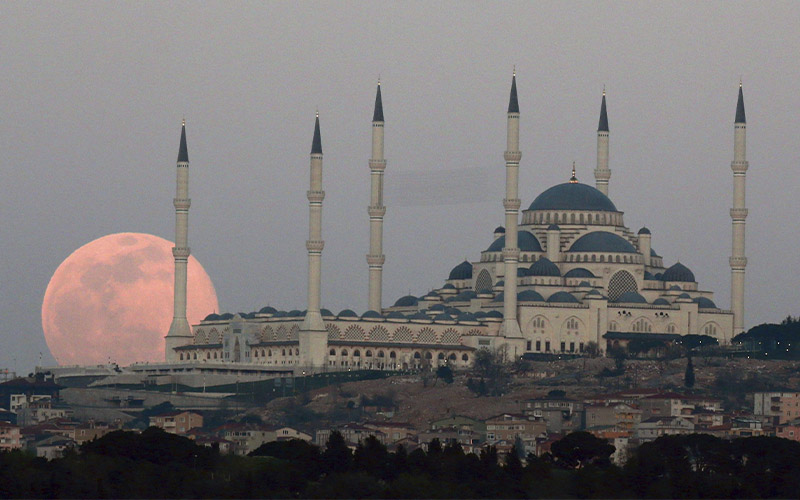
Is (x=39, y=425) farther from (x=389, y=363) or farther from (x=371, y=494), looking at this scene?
(x=371, y=494)

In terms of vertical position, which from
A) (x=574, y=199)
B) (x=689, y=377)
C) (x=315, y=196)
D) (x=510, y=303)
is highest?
(x=574, y=199)

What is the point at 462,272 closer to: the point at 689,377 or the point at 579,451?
the point at 689,377

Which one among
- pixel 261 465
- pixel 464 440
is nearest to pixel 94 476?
pixel 261 465

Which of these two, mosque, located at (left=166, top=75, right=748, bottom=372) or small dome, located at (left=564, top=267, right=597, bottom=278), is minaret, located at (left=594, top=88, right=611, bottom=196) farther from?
small dome, located at (left=564, top=267, right=597, bottom=278)

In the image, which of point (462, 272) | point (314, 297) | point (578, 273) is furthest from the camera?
point (462, 272)

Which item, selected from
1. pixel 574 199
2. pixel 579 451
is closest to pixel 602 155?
pixel 574 199

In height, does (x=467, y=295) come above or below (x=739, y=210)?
below
